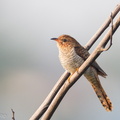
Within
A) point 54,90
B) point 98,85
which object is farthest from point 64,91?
point 98,85

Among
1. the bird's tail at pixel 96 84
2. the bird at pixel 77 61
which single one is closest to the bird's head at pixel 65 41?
the bird at pixel 77 61

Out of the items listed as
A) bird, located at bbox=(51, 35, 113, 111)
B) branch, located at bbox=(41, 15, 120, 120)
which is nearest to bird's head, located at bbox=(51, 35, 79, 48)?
bird, located at bbox=(51, 35, 113, 111)

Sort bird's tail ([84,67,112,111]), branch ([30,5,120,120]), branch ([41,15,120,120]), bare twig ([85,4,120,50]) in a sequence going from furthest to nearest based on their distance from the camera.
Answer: bird's tail ([84,67,112,111]) → bare twig ([85,4,120,50]) → branch ([30,5,120,120]) → branch ([41,15,120,120])

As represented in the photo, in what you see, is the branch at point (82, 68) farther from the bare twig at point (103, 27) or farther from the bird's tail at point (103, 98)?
the bird's tail at point (103, 98)

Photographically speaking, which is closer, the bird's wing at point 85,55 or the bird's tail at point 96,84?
the bird's wing at point 85,55

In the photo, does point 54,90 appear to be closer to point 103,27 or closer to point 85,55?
point 103,27

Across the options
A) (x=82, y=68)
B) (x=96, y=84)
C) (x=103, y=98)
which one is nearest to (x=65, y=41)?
(x=96, y=84)

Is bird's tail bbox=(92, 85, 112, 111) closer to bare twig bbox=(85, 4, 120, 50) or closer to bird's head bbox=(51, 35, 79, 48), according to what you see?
bird's head bbox=(51, 35, 79, 48)
